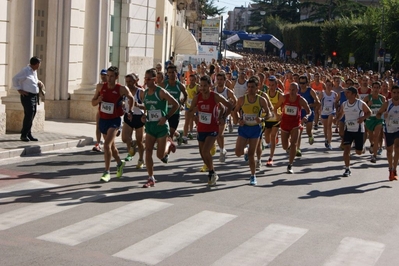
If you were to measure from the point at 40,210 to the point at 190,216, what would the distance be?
1.90 metres

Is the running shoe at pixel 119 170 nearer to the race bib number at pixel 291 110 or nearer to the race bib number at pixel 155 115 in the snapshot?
the race bib number at pixel 155 115

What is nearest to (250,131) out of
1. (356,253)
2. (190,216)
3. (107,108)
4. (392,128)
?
(107,108)

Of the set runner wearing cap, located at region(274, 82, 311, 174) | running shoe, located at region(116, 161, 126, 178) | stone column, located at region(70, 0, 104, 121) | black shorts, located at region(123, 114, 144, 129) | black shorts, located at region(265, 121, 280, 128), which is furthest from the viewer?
stone column, located at region(70, 0, 104, 121)

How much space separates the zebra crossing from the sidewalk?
453 cm

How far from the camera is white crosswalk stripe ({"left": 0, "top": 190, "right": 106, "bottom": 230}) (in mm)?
9535

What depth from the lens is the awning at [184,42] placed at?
1890 inches

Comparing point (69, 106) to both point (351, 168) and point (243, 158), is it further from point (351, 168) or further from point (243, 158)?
point (351, 168)

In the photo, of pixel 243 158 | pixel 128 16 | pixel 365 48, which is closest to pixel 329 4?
pixel 365 48

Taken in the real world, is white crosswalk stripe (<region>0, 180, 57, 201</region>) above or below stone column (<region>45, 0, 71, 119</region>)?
below

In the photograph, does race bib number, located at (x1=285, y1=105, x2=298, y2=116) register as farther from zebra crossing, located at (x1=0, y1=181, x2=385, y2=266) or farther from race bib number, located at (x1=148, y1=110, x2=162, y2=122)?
zebra crossing, located at (x1=0, y1=181, x2=385, y2=266)

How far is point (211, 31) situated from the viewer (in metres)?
48.4

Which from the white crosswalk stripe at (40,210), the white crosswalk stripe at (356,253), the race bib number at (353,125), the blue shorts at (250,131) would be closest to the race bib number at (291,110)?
the race bib number at (353,125)

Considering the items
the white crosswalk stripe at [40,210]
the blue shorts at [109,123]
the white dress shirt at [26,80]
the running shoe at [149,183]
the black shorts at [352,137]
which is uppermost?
the white dress shirt at [26,80]

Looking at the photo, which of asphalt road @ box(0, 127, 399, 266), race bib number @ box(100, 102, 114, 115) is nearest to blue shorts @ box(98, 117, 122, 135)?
race bib number @ box(100, 102, 114, 115)
